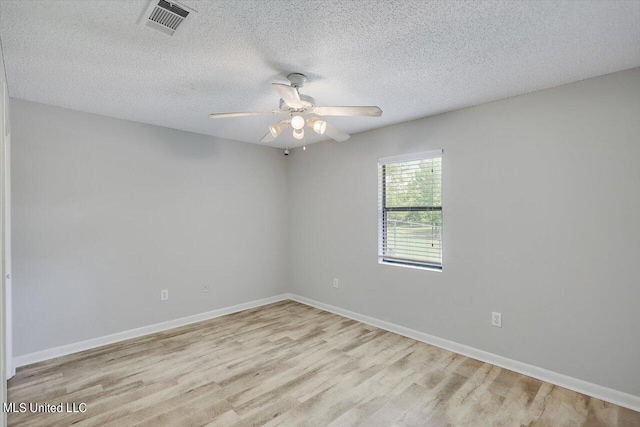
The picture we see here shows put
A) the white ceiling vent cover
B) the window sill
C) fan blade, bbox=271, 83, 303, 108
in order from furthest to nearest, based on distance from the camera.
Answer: the window sill, fan blade, bbox=271, 83, 303, 108, the white ceiling vent cover

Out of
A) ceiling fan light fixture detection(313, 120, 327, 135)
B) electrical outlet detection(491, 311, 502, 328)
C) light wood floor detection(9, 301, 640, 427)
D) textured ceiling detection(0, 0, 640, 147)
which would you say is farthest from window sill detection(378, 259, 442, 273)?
ceiling fan light fixture detection(313, 120, 327, 135)

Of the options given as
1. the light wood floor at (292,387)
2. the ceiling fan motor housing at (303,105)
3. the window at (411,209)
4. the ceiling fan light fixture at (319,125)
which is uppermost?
the ceiling fan motor housing at (303,105)

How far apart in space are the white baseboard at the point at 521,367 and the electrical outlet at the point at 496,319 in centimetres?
28

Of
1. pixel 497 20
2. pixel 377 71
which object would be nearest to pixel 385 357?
pixel 377 71

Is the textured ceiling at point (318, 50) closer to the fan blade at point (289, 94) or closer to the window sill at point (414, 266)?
the fan blade at point (289, 94)

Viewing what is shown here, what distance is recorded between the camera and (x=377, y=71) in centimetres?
235

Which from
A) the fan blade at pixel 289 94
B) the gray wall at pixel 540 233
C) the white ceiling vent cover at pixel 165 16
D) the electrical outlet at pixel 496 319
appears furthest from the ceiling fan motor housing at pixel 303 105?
the electrical outlet at pixel 496 319

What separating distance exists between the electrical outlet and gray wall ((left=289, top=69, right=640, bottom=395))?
36mm

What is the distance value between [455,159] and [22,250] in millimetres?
4203

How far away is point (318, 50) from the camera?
6.73ft

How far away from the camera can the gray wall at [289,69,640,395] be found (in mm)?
2332

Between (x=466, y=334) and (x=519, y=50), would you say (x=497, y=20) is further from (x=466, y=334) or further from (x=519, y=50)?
(x=466, y=334)

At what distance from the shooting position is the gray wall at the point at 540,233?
2332 millimetres

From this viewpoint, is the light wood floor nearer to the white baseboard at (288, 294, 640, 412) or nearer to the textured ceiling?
the white baseboard at (288, 294, 640, 412)
